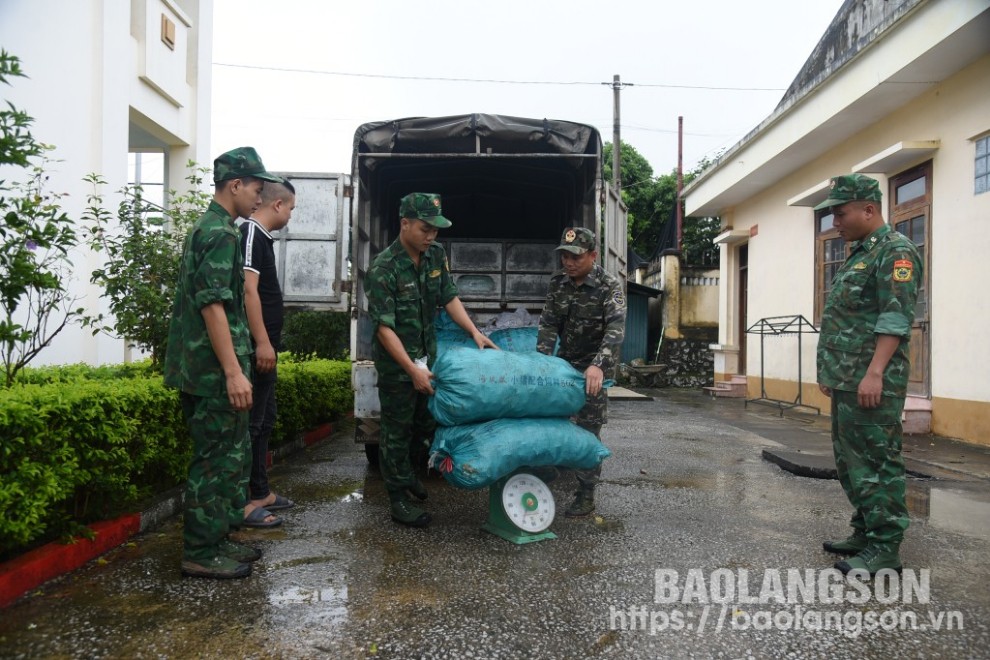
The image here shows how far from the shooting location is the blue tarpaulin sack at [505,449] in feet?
10.3

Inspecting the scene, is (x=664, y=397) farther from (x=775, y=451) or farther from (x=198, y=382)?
(x=198, y=382)

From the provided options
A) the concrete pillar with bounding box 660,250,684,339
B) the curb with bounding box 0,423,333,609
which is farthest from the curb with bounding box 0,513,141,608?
the concrete pillar with bounding box 660,250,684,339

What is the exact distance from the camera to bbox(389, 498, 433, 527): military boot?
11.8ft

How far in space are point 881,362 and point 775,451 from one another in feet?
10.8

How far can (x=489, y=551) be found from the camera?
3207 millimetres

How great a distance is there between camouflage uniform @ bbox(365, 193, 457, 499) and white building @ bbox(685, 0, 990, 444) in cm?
540

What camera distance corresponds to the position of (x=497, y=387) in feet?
10.7

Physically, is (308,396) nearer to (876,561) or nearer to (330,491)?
(330,491)

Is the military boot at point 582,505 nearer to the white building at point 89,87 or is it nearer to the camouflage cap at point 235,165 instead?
the camouflage cap at point 235,165

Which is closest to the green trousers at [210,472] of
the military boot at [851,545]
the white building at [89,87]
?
the military boot at [851,545]

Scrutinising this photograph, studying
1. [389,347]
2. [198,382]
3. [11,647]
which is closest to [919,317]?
[389,347]

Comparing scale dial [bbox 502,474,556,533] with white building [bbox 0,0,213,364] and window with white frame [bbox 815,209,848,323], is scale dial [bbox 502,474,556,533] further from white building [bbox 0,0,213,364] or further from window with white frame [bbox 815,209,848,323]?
window with white frame [bbox 815,209,848,323]

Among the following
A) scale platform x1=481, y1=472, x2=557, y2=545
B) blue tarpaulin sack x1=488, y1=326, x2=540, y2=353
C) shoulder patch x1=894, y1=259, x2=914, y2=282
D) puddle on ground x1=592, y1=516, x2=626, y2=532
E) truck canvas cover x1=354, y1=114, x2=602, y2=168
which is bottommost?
puddle on ground x1=592, y1=516, x2=626, y2=532

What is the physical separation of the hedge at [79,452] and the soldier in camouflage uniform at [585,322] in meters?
2.17
